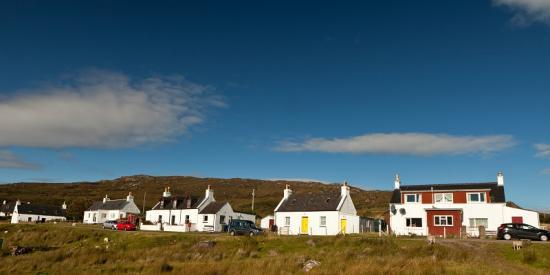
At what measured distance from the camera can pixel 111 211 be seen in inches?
3602

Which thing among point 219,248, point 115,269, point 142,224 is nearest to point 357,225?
point 219,248

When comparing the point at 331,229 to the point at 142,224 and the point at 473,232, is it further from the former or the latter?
the point at 142,224

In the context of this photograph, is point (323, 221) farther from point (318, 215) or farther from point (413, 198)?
point (413, 198)

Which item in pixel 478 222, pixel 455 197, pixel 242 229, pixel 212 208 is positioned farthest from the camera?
pixel 212 208

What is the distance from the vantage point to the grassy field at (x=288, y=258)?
2369 centimetres

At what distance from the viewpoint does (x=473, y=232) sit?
49188 mm

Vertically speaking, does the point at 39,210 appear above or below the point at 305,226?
above

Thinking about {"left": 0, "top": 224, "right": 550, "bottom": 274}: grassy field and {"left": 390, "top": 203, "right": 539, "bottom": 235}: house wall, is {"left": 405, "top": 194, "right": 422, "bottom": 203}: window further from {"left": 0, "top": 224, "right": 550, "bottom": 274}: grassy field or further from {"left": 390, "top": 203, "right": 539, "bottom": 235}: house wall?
{"left": 0, "top": 224, "right": 550, "bottom": 274}: grassy field

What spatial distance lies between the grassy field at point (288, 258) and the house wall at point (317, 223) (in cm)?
1510

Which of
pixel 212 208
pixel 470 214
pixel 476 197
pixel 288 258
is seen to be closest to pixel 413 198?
pixel 470 214

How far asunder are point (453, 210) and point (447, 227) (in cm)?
213

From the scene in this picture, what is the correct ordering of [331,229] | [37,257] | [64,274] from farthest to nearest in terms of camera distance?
[331,229] < [37,257] < [64,274]

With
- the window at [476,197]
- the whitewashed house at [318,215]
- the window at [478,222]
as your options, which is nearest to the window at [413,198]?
the window at [476,197]

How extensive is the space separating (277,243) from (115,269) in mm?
15642
